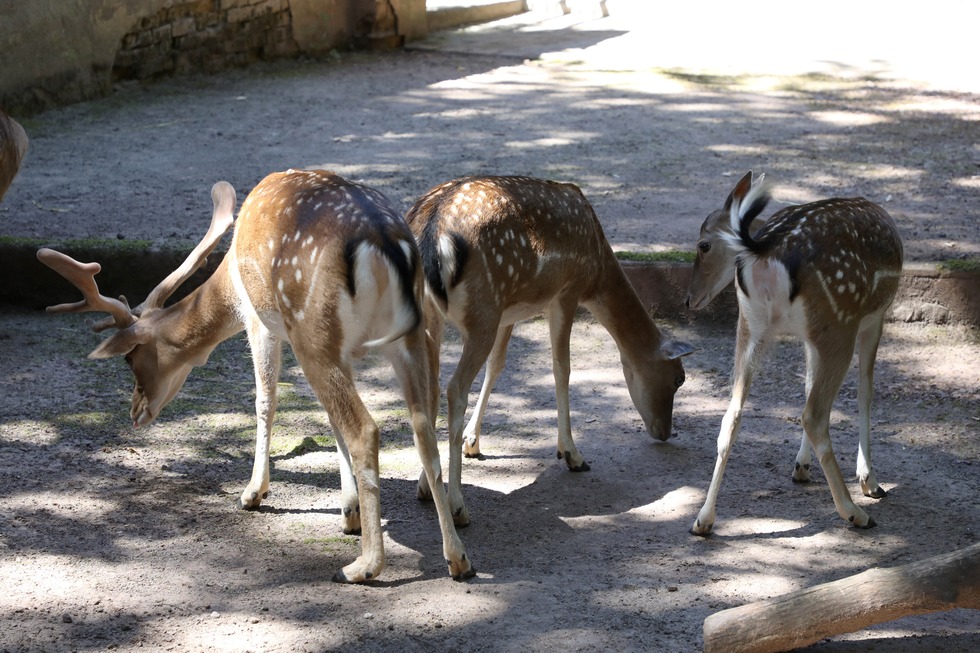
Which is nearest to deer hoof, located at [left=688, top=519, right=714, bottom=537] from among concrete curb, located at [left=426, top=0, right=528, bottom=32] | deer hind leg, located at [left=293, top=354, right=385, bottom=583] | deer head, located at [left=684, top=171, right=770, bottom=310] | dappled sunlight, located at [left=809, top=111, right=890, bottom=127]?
deer head, located at [left=684, top=171, right=770, bottom=310]

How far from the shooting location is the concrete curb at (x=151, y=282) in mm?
6824

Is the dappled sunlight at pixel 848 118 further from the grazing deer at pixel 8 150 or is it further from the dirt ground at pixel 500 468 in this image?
the grazing deer at pixel 8 150

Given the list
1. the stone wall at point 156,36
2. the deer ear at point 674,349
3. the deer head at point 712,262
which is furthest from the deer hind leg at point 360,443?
the stone wall at point 156,36

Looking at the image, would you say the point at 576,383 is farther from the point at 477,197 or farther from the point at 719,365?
the point at 477,197

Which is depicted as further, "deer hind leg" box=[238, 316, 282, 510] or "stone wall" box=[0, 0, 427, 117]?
"stone wall" box=[0, 0, 427, 117]

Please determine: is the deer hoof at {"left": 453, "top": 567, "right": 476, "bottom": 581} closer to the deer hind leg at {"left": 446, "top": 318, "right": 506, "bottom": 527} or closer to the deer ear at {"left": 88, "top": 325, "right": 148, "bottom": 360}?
the deer hind leg at {"left": 446, "top": 318, "right": 506, "bottom": 527}

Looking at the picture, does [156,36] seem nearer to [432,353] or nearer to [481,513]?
[432,353]

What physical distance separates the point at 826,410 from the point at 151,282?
417cm

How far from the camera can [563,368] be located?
18.1ft

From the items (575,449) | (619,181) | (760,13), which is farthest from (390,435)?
(760,13)

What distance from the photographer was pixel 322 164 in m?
9.55

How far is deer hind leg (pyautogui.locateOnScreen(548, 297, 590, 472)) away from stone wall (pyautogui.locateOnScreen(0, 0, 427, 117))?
7.37 metres

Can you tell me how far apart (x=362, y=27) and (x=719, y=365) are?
30.1 feet

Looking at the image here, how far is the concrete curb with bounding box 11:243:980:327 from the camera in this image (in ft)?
22.4
